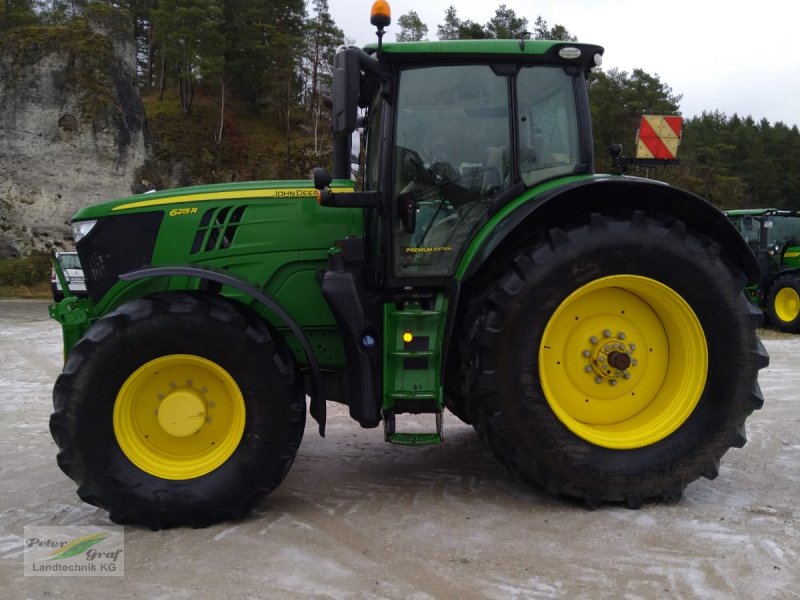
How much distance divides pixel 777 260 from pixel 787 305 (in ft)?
3.41

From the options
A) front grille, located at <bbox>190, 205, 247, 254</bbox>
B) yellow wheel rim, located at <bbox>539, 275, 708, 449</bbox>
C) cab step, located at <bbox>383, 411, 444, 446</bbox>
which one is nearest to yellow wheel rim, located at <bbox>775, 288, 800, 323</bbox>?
yellow wheel rim, located at <bbox>539, 275, 708, 449</bbox>

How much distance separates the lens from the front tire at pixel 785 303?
40.6 feet

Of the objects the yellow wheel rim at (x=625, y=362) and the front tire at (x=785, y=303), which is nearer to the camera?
the yellow wheel rim at (x=625, y=362)

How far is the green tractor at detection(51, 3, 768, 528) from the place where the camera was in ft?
10.6

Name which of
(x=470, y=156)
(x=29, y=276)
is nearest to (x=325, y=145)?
(x=29, y=276)

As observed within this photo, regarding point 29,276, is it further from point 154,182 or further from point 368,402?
point 368,402

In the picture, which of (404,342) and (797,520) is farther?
(404,342)

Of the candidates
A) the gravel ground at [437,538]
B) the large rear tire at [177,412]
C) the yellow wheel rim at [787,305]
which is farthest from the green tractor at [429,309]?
the yellow wheel rim at [787,305]

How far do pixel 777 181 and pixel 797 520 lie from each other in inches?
2077

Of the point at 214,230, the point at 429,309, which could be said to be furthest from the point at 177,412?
the point at 429,309

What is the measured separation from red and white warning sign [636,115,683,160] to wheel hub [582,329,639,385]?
1.14m

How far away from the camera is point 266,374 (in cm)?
324

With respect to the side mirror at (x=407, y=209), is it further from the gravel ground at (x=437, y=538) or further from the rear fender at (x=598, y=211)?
the gravel ground at (x=437, y=538)

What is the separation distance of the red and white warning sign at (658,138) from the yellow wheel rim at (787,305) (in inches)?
408
